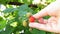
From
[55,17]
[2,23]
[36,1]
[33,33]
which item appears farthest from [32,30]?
[36,1]

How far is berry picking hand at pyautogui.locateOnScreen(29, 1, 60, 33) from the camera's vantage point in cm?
100

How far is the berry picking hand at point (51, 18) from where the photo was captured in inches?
39.4

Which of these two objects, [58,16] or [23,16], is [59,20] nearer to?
[58,16]

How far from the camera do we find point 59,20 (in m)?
1.04

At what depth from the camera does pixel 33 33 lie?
1.08m

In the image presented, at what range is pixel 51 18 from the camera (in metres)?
1.08

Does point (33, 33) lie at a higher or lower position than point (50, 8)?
lower

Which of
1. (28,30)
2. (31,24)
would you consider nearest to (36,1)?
(28,30)

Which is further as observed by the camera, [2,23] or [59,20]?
[2,23]

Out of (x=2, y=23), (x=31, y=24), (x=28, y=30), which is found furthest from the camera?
(x=2, y=23)

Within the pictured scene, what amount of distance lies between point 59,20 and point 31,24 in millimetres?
132

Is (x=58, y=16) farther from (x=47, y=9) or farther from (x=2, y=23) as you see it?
(x=2, y=23)

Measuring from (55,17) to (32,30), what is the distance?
124mm

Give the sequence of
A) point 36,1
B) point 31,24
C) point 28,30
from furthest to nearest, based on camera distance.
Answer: point 36,1, point 28,30, point 31,24
